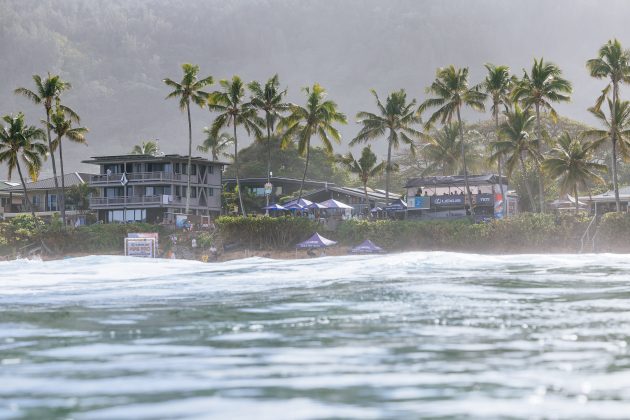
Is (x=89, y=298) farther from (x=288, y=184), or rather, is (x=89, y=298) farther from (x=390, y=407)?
(x=288, y=184)

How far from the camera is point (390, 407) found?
912cm

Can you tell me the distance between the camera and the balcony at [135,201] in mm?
89000

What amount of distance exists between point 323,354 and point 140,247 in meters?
55.8

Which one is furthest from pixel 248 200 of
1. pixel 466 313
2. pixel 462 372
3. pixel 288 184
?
pixel 462 372

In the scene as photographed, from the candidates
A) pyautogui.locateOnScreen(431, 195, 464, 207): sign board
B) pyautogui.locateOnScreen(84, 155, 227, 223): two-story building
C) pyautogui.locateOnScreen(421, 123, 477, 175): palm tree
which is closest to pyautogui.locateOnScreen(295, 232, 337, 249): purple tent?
pyautogui.locateOnScreen(431, 195, 464, 207): sign board

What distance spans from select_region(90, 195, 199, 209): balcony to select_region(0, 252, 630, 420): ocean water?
207ft

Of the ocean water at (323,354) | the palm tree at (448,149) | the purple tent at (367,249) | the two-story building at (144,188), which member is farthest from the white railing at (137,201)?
the ocean water at (323,354)

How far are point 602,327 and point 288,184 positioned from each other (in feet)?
286

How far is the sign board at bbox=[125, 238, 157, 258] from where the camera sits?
66.1 m

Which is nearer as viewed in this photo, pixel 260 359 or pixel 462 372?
pixel 462 372

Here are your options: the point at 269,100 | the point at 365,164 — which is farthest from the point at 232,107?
the point at 365,164

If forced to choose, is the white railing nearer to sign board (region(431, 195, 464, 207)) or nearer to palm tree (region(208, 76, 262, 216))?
palm tree (region(208, 76, 262, 216))

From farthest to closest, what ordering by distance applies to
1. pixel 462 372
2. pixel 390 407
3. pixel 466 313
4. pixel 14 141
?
pixel 14 141, pixel 466 313, pixel 462 372, pixel 390 407

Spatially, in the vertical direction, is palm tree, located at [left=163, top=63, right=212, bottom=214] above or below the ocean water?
above
